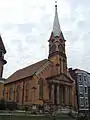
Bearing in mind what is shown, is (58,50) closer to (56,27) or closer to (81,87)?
(56,27)

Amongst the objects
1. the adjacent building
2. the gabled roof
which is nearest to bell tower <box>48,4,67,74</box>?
the gabled roof

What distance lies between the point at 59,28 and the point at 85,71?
53.3 feet

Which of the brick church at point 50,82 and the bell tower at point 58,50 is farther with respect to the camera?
the bell tower at point 58,50

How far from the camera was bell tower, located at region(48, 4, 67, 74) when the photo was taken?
57.6m

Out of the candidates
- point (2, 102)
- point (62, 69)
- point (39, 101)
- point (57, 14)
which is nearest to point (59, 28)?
point (57, 14)

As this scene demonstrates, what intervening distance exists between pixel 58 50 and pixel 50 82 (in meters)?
9.58

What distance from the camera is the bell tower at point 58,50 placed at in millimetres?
57594

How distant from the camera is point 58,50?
191ft

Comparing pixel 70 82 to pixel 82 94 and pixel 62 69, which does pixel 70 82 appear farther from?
pixel 82 94

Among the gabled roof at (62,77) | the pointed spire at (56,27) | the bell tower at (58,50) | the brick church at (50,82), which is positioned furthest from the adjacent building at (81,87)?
the pointed spire at (56,27)

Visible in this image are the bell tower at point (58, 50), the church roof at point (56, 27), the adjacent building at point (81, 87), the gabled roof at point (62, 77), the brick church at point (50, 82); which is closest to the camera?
the brick church at point (50, 82)

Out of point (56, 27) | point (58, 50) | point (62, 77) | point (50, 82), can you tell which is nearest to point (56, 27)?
point (56, 27)

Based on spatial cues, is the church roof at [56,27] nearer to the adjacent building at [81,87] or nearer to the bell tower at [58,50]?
the bell tower at [58,50]

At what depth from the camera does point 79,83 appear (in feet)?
215
